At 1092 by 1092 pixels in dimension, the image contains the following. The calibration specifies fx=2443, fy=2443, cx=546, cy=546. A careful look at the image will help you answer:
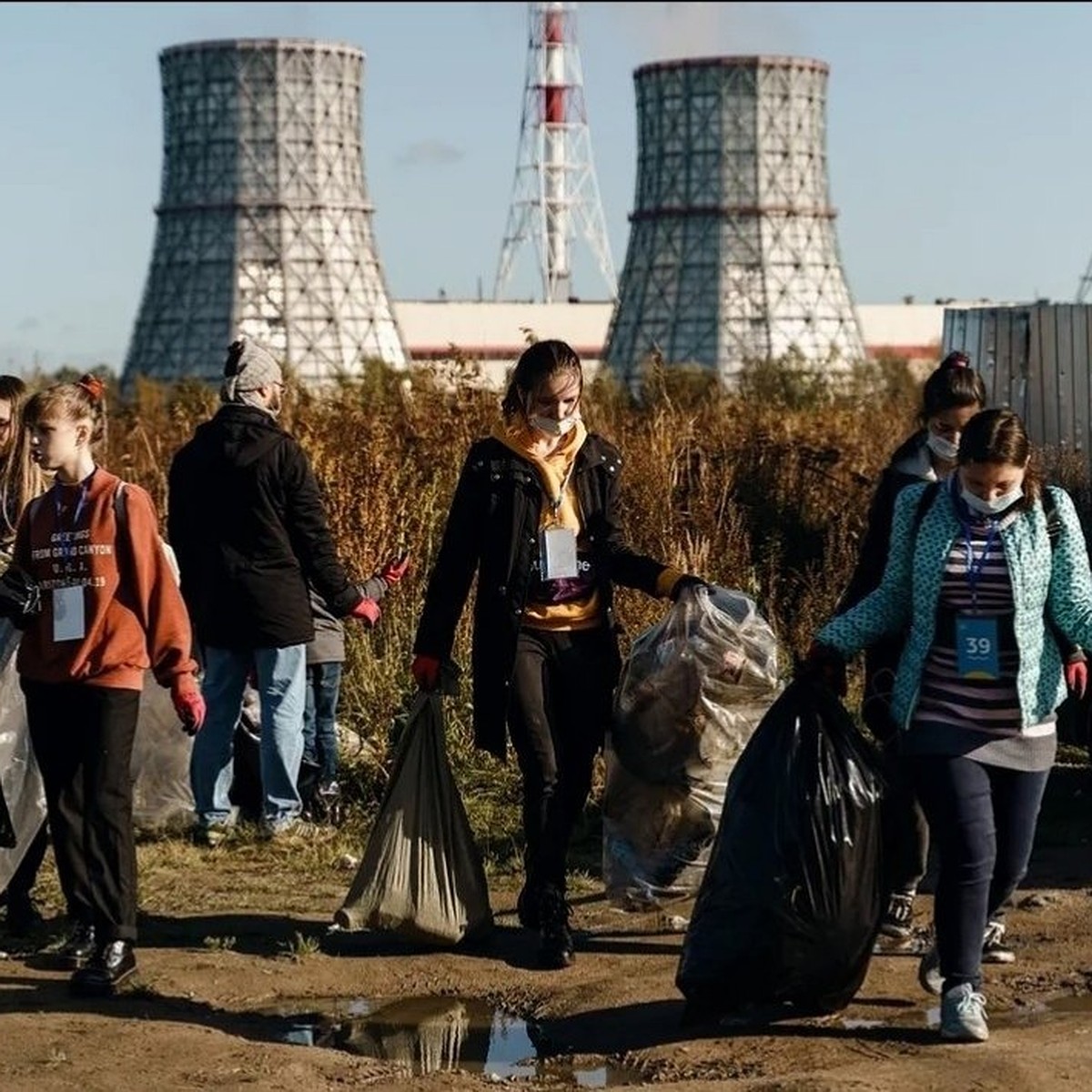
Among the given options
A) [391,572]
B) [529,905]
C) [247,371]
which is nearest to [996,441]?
[529,905]

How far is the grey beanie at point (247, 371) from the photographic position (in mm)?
7859

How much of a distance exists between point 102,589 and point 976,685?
2190mm

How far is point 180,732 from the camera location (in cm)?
858

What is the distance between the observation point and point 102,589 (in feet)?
20.2

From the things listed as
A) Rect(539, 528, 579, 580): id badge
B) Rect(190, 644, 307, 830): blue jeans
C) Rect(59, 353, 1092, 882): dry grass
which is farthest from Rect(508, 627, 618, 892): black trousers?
Rect(190, 644, 307, 830): blue jeans

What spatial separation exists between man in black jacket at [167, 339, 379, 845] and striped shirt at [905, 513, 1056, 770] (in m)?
2.46

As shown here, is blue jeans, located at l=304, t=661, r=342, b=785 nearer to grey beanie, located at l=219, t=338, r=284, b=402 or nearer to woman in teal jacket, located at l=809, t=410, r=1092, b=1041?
grey beanie, located at l=219, t=338, r=284, b=402

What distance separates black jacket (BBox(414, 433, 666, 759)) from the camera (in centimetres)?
635

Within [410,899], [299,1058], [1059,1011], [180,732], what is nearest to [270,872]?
[180,732]

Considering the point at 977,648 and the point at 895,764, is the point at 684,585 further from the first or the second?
the point at 977,648

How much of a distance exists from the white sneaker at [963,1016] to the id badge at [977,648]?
70 cm

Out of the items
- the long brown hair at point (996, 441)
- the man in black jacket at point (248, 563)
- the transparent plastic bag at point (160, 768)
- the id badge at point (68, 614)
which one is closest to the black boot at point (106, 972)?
the id badge at point (68, 614)

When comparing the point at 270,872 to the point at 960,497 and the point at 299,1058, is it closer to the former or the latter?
the point at 299,1058

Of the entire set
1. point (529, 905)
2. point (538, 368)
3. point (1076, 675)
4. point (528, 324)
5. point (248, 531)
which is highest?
point (528, 324)
